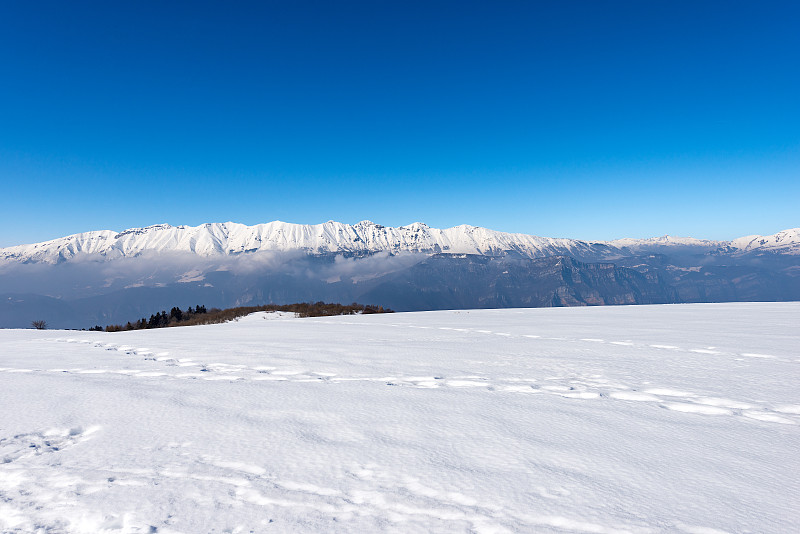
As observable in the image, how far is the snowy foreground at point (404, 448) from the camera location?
227 cm

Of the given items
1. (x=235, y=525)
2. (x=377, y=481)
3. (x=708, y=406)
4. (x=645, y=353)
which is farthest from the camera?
(x=645, y=353)

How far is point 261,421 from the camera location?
3.87 m

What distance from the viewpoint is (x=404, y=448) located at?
325 cm

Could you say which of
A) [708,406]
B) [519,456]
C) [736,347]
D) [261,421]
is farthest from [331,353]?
[736,347]

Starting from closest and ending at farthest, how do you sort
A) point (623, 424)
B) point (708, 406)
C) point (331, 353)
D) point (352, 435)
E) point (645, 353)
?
1. point (352, 435)
2. point (623, 424)
3. point (708, 406)
4. point (645, 353)
5. point (331, 353)

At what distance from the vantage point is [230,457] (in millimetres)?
3055

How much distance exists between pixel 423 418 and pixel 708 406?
340cm

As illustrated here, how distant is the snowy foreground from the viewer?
2268mm

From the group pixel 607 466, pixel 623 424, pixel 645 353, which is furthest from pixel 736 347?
pixel 607 466

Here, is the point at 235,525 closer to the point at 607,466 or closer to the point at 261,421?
the point at 261,421

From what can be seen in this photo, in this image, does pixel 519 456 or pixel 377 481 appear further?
pixel 519 456

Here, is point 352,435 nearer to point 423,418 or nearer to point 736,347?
point 423,418

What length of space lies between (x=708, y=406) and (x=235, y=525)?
511cm

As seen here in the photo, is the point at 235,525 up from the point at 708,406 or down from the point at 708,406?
up
